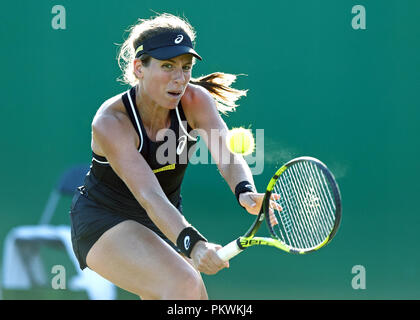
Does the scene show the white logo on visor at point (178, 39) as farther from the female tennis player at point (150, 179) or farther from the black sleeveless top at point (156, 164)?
the black sleeveless top at point (156, 164)

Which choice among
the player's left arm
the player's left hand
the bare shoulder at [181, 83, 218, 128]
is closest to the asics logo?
the player's left hand

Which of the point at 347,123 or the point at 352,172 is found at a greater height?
the point at 347,123

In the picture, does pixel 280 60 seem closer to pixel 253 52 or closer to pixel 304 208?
pixel 253 52

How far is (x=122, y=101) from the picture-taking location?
303 cm

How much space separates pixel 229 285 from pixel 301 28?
1.69m

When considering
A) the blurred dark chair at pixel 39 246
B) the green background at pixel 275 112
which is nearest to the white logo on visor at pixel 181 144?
the green background at pixel 275 112

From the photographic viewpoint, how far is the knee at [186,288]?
9.00 feet

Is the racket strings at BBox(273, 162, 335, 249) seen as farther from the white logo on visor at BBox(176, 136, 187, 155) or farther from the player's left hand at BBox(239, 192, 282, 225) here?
the white logo on visor at BBox(176, 136, 187, 155)

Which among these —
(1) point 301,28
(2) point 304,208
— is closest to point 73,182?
(1) point 301,28

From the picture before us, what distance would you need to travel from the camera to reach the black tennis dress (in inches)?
119
